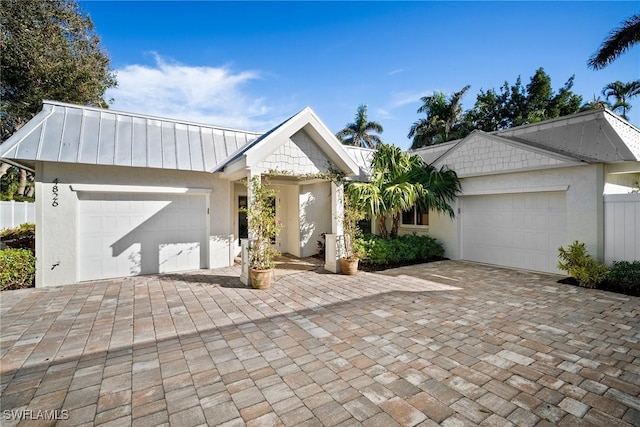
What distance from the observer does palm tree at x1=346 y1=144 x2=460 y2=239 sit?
927 cm

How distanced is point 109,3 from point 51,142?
19.4 ft

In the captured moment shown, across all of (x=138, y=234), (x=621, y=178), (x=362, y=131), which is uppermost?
(x=362, y=131)

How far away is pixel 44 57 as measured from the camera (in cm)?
1255

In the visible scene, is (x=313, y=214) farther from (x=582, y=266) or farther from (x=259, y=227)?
(x=582, y=266)

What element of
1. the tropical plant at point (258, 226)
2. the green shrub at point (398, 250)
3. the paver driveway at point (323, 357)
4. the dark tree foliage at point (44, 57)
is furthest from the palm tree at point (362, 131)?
the paver driveway at point (323, 357)

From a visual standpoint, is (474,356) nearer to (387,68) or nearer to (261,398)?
(261,398)

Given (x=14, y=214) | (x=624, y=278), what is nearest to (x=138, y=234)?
(x=14, y=214)

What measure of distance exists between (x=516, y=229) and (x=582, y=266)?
6.78 ft

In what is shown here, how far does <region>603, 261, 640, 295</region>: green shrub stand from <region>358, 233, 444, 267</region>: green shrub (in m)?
4.59

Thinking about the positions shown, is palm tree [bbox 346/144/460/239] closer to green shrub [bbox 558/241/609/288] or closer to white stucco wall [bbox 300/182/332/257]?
white stucco wall [bbox 300/182/332/257]

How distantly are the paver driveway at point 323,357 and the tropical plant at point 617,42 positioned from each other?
858cm

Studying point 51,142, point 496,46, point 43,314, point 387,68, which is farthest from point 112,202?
point 496,46

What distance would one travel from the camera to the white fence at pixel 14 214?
40.8 ft

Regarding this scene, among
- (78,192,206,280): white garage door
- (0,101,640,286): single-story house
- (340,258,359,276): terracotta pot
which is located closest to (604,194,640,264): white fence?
(0,101,640,286): single-story house
